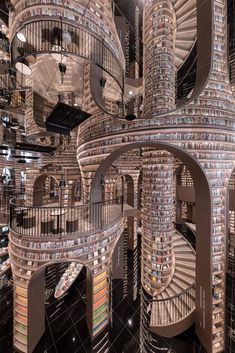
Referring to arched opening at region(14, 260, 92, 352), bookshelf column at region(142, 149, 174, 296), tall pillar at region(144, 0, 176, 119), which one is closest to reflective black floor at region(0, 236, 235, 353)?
arched opening at region(14, 260, 92, 352)

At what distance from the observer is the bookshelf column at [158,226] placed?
4648 millimetres

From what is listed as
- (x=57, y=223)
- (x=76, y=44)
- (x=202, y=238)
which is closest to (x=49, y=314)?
(x=57, y=223)

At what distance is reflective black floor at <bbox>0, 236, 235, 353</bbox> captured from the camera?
11.0 feet

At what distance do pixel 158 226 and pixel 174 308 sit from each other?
6.58 ft

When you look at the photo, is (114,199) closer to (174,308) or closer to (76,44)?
(174,308)

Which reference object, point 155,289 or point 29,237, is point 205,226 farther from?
point 29,237

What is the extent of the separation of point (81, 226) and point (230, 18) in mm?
6745

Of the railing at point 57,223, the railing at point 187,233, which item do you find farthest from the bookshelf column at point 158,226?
the railing at point 187,233

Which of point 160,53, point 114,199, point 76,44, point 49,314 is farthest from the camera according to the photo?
point 160,53

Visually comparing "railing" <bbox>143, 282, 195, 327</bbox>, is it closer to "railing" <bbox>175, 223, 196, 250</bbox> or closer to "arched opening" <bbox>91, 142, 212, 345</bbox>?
"arched opening" <bbox>91, 142, 212, 345</bbox>

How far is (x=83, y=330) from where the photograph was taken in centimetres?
372

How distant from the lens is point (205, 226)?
3.31 metres

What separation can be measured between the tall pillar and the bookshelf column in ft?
5.08

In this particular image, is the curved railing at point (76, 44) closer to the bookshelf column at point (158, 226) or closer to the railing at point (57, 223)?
the bookshelf column at point (158, 226)
